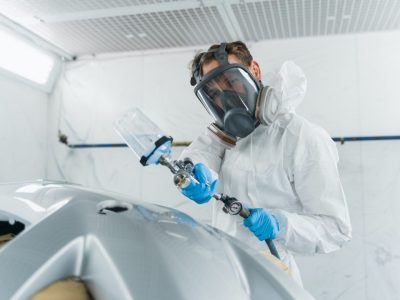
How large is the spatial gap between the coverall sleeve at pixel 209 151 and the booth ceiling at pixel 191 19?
2.79ft

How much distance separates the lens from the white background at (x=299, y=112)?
7.64 ft

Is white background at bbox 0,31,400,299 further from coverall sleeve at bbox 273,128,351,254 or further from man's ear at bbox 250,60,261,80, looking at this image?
coverall sleeve at bbox 273,128,351,254

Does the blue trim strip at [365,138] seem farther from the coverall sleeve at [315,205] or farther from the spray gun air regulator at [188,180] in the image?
the spray gun air regulator at [188,180]

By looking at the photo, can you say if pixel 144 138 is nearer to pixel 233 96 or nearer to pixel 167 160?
pixel 167 160

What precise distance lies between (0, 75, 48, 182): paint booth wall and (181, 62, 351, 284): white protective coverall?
1.63 m

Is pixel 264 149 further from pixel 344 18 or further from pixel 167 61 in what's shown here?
pixel 167 61

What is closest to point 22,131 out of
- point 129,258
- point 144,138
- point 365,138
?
point 144,138

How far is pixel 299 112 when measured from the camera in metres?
2.51

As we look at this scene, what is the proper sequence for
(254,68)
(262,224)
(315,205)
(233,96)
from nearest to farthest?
1. (262,224)
2. (315,205)
3. (233,96)
4. (254,68)

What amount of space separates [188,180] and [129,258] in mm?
614

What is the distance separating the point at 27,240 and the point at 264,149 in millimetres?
1023

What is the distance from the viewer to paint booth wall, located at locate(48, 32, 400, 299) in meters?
2.32

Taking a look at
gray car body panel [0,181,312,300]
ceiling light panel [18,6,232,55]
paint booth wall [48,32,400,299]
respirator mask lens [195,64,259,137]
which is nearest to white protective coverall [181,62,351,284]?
respirator mask lens [195,64,259,137]

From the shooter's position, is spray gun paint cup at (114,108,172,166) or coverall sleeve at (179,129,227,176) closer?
spray gun paint cup at (114,108,172,166)
